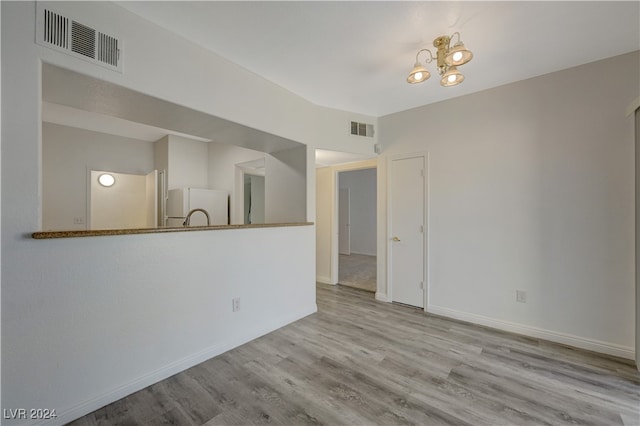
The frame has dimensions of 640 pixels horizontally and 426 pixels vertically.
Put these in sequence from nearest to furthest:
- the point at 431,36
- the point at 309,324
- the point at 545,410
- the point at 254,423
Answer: the point at 254,423
the point at 545,410
the point at 431,36
the point at 309,324

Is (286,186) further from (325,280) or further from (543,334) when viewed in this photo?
(543,334)

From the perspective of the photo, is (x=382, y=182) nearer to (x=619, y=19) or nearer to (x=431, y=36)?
(x=431, y=36)

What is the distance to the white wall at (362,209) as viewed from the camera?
8125 mm

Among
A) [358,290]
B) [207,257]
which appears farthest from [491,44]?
[358,290]

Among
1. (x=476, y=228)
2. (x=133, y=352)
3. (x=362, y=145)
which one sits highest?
(x=362, y=145)

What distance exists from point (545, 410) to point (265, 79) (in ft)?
11.6

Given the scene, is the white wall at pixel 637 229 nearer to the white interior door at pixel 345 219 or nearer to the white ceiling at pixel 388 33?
the white ceiling at pixel 388 33

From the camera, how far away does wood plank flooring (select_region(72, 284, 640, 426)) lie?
1.59m

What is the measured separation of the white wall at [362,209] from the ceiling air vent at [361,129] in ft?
13.9

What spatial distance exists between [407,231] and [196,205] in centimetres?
338

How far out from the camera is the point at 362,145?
12.2 feet

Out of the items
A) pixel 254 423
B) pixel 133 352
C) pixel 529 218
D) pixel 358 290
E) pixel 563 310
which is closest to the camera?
pixel 254 423

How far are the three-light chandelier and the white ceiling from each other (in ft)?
0.23

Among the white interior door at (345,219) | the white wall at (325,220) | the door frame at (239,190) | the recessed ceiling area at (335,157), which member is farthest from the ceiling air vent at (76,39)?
the white interior door at (345,219)
